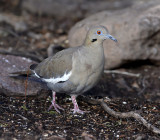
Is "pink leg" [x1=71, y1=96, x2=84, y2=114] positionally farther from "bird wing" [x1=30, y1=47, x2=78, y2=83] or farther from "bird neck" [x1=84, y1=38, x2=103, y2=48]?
"bird neck" [x1=84, y1=38, x2=103, y2=48]

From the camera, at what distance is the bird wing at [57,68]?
4.71 metres

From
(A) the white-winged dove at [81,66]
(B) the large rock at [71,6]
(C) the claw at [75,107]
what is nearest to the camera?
(A) the white-winged dove at [81,66]

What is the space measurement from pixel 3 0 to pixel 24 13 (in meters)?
1.23

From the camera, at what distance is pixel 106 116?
4.76 metres

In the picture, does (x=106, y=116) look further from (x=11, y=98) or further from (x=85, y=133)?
(x=11, y=98)

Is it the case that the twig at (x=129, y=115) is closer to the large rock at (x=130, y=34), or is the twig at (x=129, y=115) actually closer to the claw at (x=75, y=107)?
the claw at (x=75, y=107)

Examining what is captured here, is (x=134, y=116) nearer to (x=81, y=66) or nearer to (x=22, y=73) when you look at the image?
(x=81, y=66)

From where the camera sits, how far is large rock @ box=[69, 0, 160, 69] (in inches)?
267

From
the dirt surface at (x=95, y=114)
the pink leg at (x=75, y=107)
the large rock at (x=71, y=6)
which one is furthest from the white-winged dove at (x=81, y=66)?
the large rock at (x=71, y=6)

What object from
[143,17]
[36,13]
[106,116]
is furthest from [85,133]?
[36,13]

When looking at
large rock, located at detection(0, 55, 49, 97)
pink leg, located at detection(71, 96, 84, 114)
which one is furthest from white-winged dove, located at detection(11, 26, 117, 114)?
large rock, located at detection(0, 55, 49, 97)

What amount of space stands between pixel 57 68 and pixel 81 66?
0.51 meters

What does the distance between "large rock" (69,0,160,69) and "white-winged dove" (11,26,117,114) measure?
220cm

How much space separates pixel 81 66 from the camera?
455 cm
